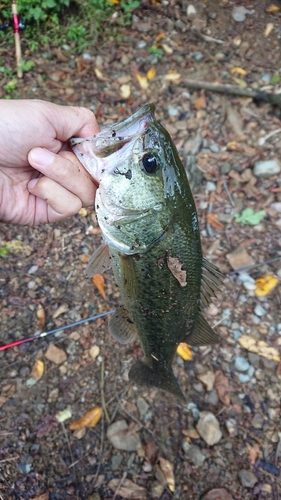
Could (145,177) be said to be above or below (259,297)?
above

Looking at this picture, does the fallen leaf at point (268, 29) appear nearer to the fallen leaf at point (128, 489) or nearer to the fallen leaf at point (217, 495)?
the fallen leaf at point (217, 495)

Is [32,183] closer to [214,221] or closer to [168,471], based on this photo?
[214,221]

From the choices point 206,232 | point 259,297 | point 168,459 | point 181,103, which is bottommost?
point 168,459

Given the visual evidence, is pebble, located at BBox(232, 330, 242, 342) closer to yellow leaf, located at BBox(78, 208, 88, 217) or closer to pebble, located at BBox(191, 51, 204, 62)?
yellow leaf, located at BBox(78, 208, 88, 217)

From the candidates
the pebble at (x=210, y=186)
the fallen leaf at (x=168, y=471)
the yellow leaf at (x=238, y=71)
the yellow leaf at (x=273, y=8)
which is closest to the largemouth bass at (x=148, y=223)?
the fallen leaf at (x=168, y=471)

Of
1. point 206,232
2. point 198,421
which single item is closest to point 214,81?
point 206,232

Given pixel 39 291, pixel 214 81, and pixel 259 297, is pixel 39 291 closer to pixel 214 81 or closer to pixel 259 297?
pixel 259 297

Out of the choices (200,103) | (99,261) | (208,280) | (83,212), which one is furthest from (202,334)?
(200,103)
